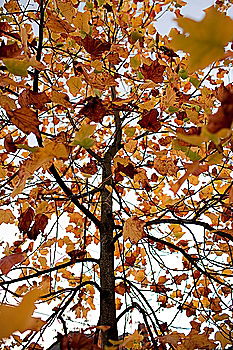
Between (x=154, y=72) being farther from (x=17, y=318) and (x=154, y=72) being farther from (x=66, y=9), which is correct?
(x=17, y=318)

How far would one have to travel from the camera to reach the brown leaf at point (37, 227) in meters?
1.09

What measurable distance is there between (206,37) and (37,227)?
35.7 inches

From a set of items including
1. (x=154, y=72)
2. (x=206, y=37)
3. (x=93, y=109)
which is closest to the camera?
(x=206, y=37)

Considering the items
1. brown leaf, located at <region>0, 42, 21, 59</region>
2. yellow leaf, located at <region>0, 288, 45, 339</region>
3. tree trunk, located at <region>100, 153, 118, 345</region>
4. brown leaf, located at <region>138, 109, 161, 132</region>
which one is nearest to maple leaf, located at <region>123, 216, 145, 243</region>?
tree trunk, located at <region>100, 153, 118, 345</region>

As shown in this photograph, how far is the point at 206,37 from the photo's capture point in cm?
30

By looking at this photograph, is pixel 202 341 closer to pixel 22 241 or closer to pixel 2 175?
pixel 2 175

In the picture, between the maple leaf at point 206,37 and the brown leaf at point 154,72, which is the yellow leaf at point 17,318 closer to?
the maple leaf at point 206,37

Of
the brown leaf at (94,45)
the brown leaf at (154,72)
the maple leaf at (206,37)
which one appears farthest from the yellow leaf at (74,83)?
the maple leaf at (206,37)

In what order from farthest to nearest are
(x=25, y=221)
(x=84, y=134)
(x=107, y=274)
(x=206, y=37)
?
(x=107, y=274), (x=25, y=221), (x=84, y=134), (x=206, y=37)

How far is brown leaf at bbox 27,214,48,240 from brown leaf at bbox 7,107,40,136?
0.47 metres

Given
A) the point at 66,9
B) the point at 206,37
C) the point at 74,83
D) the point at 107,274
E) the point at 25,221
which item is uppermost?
the point at 66,9

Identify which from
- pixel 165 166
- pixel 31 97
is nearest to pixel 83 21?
pixel 31 97

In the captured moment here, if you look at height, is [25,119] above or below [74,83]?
below

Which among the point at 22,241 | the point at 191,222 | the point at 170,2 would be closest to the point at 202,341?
the point at 191,222
